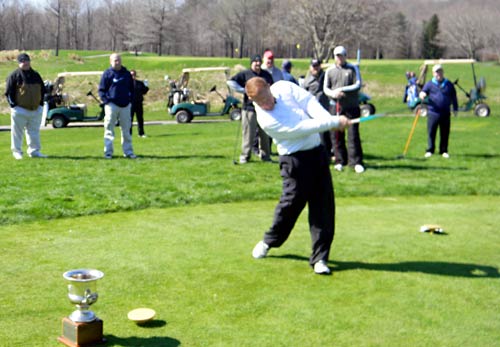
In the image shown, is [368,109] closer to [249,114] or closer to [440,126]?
[440,126]

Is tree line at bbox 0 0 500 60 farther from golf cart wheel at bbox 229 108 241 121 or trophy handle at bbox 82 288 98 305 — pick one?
trophy handle at bbox 82 288 98 305

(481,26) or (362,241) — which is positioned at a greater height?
(481,26)

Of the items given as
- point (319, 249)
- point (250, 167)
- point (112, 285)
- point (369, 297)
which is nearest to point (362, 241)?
point (319, 249)

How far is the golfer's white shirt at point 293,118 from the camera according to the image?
20.5ft

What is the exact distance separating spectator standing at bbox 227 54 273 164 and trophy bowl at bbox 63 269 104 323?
8.34 meters

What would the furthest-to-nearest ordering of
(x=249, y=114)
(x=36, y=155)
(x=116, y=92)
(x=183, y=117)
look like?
(x=183, y=117), (x=36, y=155), (x=116, y=92), (x=249, y=114)

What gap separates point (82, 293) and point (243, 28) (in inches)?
3525

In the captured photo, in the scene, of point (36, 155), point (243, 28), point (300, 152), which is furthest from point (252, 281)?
point (243, 28)

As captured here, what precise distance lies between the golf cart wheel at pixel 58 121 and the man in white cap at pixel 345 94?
55.6ft

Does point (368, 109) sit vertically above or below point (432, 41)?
below

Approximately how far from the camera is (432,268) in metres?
6.72

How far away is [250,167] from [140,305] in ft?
26.7

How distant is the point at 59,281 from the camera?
605 cm

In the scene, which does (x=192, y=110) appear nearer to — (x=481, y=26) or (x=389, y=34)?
(x=389, y=34)
